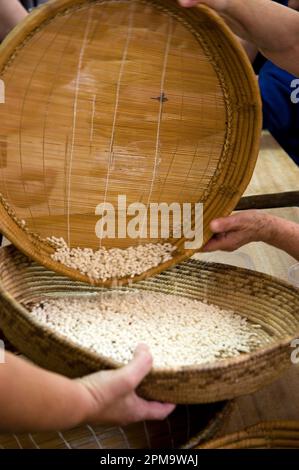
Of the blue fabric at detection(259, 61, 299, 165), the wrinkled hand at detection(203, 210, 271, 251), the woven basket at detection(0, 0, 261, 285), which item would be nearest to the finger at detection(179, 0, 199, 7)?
the woven basket at detection(0, 0, 261, 285)

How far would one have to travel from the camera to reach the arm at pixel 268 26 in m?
1.59

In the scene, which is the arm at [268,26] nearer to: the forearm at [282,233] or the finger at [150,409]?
the forearm at [282,233]

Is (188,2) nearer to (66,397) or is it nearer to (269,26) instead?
(269,26)

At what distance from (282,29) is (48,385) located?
116 centimetres

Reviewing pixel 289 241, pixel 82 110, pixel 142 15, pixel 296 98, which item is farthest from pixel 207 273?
pixel 296 98

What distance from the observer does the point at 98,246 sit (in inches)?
62.0

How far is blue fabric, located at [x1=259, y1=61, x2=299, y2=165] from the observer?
2.62 meters

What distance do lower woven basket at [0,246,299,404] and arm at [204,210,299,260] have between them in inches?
2.9

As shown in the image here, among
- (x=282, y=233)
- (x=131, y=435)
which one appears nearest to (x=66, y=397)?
(x=131, y=435)

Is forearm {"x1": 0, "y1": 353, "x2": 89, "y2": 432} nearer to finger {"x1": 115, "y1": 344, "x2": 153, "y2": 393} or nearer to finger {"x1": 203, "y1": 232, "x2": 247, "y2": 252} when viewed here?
finger {"x1": 115, "y1": 344, "x2": 153, "y2": 393}

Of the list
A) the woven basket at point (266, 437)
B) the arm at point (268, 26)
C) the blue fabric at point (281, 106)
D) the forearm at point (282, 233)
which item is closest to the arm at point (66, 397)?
the woven basket at point (266, 437)

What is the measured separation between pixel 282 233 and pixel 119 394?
2.25 feet

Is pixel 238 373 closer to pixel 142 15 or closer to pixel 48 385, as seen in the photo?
pixel 48 385

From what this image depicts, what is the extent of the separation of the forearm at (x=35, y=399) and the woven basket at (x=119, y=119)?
50 cm
